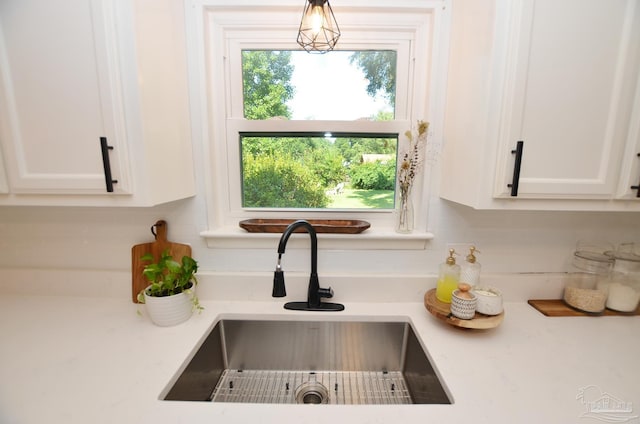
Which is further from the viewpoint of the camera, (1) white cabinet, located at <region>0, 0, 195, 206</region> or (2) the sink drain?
(2) the sink drain

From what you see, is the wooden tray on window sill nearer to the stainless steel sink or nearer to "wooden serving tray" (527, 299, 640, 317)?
the stainless steel sink

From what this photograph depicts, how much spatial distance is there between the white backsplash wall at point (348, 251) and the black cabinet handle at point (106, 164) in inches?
12.0

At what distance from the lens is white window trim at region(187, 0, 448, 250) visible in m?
1.03

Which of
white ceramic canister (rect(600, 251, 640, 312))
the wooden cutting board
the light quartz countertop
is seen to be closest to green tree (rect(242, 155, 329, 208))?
the wooden cutting board

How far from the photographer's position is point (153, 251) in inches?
45.3

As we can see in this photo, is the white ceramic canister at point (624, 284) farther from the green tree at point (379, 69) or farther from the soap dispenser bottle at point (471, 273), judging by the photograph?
the green tree at point (379, 69)

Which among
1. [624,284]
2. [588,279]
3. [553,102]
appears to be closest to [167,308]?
[553,102]

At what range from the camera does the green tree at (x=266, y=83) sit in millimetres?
1120

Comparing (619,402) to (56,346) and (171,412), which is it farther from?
(56,346)

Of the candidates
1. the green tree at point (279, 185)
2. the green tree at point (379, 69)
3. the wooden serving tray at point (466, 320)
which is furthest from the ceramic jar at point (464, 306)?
the green tree at point (379, 69)

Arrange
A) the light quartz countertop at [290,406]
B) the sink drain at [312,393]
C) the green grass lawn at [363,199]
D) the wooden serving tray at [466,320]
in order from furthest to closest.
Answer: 1. the green grass lawn at [363,199]
2. the sink drain at [312,393]
3. the wooden serving tray at [466,320]
4. the light quartz countertop at [290,406]

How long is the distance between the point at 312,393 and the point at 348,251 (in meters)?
0.56

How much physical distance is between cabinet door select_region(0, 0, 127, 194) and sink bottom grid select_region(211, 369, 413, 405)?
826 millimetres

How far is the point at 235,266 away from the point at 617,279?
1573mm
